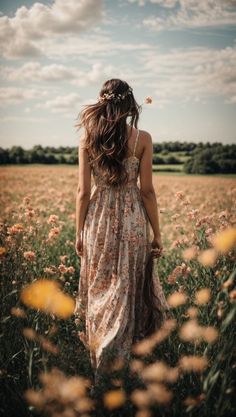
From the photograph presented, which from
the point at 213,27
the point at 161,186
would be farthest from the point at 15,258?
the point at 161,186

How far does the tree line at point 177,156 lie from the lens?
1124cm

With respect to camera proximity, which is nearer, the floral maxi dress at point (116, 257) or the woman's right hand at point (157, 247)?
the floral maxi dress at point (116, 257)

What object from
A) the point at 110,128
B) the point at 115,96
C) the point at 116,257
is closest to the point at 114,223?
the point at 116,257

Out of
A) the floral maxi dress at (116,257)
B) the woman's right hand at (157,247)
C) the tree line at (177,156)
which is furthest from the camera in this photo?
the tree line at (177,156)

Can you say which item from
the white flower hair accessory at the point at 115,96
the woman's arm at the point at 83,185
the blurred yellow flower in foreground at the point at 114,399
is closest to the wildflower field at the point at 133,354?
the blurred yellow flower in foreground at the point at 114,399

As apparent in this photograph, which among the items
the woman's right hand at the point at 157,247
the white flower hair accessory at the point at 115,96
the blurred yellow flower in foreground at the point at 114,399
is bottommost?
the blurred yellow flower in foreground at the point at 114,399

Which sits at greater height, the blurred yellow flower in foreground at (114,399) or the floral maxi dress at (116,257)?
the floral maxi dress at (116,257)

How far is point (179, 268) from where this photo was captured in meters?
3.28

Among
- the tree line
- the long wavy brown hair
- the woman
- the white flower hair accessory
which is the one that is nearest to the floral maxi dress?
the woman

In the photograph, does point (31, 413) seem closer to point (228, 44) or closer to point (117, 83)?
point (117, 83)

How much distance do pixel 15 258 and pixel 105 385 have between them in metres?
1.42

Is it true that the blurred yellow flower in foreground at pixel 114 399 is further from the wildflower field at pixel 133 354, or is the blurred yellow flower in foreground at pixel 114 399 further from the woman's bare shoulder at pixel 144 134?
the woman's bare shoulder at pixel 144 134

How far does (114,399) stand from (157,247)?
4.30 feet

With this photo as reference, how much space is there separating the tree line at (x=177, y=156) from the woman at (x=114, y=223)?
26.6 ft
